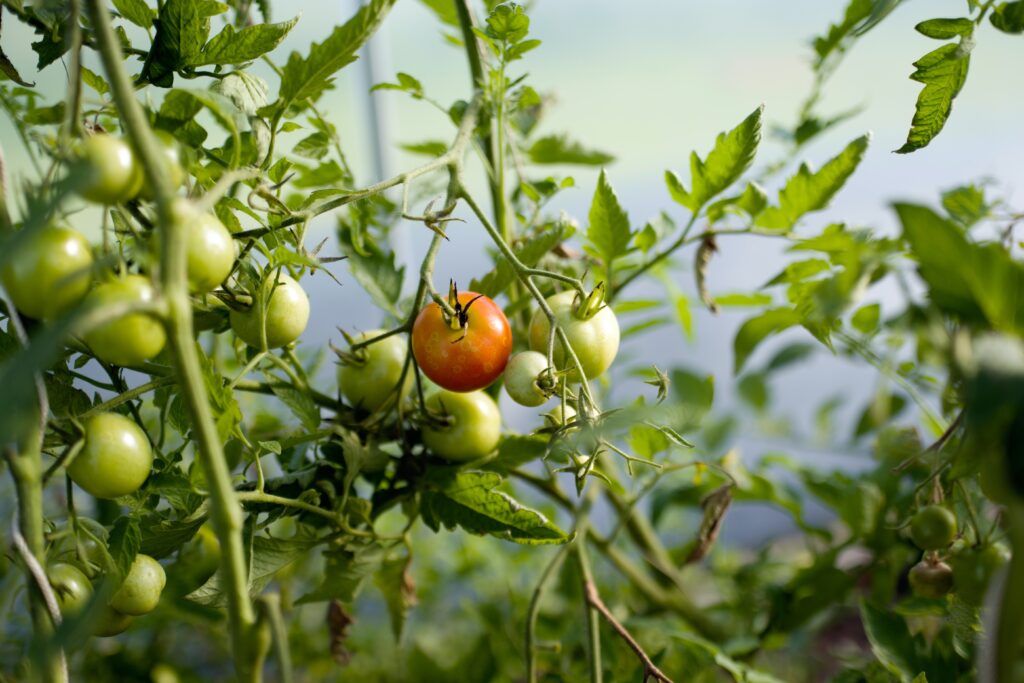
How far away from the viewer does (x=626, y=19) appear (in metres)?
1.68

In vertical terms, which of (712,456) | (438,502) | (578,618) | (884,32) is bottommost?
(578,618)

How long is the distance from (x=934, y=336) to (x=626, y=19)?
1.64 metres

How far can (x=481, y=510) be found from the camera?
0.36 m

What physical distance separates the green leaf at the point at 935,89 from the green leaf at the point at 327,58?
0.69 ft

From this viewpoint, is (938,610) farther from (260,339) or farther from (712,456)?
(260,339)

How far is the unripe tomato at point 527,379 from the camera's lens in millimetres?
322

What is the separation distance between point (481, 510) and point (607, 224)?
15 centimetres

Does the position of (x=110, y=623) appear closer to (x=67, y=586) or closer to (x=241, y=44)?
(x=67, y=586)

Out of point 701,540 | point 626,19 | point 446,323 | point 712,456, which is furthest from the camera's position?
point 626,19

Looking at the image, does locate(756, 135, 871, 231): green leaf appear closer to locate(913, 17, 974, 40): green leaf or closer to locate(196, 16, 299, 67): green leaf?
locate(913, 17, 974, 40): green leaf

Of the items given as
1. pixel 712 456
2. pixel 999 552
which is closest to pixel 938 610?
pixel 999 552

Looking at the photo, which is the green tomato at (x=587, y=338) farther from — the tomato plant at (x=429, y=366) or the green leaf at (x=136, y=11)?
the green leaf at (x=136, y=11)

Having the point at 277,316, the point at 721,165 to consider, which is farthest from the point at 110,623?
the point at 721,165

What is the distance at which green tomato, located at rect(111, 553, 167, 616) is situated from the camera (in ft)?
1.04
